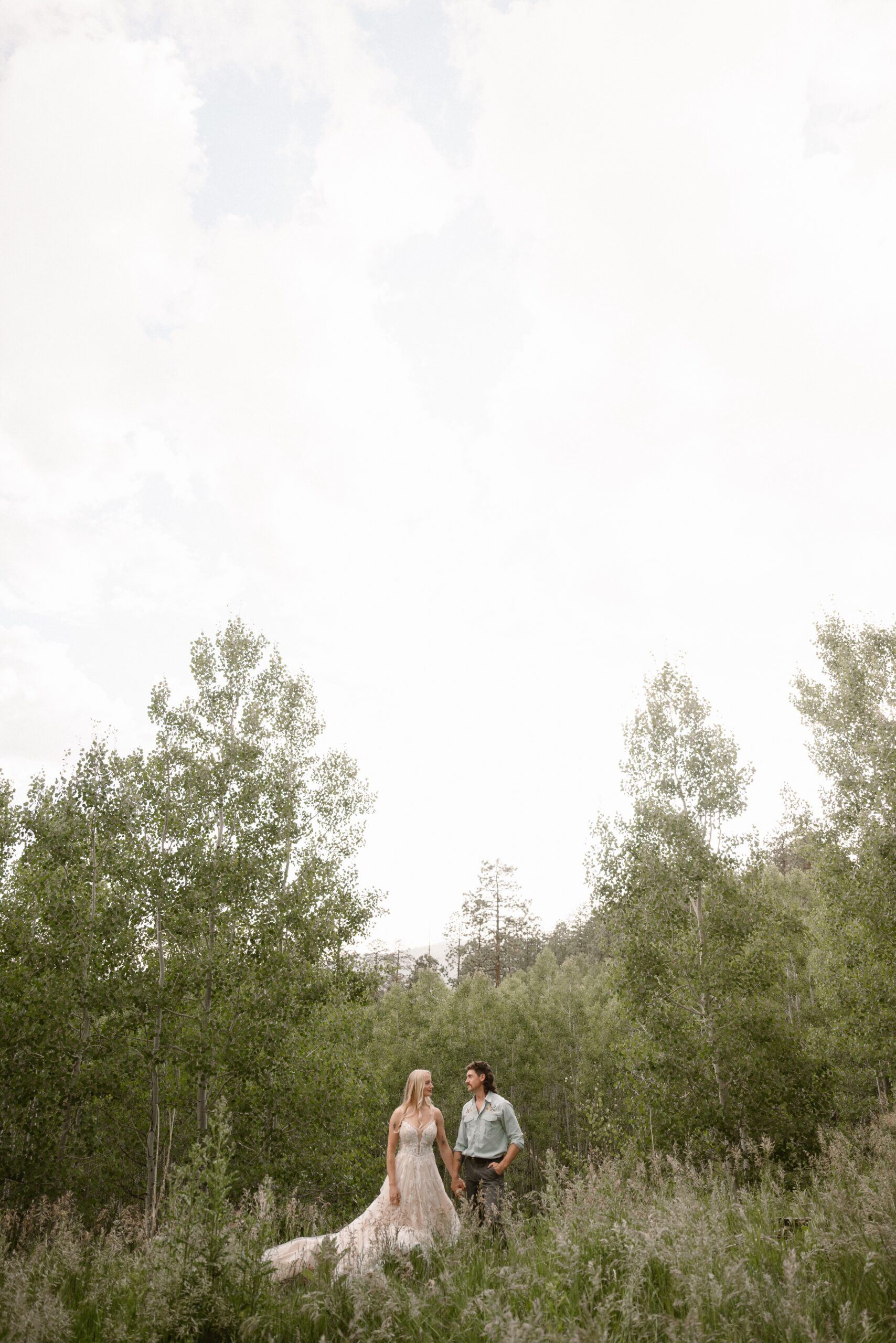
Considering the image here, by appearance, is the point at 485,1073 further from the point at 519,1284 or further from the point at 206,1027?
the point at 206,1027

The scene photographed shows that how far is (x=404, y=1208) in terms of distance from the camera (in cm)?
700

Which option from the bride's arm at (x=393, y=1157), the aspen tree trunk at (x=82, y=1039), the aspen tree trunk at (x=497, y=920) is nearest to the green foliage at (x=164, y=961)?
the aspen tree trunk at (x=82, y=1039)

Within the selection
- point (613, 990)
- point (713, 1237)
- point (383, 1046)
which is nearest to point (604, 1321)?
point (713, 1237)

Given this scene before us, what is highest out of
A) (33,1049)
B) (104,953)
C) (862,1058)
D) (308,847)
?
(308,847)

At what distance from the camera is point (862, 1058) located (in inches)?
816

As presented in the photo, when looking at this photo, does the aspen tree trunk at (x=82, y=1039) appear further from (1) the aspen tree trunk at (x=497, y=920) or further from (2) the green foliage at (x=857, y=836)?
(1) the aspen tree trunk at (x=497, y=920)

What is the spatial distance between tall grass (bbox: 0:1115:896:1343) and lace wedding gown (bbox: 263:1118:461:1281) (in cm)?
28

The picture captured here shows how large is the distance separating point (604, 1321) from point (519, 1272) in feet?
3.07

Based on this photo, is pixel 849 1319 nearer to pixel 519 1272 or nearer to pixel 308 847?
pixel 519 1272

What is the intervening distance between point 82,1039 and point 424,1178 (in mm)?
10349

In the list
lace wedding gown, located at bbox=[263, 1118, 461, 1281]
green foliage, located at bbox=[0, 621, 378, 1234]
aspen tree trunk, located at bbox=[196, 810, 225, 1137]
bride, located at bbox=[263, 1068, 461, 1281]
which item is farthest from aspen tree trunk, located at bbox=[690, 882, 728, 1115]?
aspen tree trunk, located at bbox=[196, 810, 225, 1137]

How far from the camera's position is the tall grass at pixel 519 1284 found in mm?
3396

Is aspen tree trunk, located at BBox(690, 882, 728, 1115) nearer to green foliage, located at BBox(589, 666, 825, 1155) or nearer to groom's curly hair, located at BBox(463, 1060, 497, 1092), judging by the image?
green foliage, located at BBox(589, 666, 825, 1155)

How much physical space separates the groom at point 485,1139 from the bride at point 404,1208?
1.13 feet
